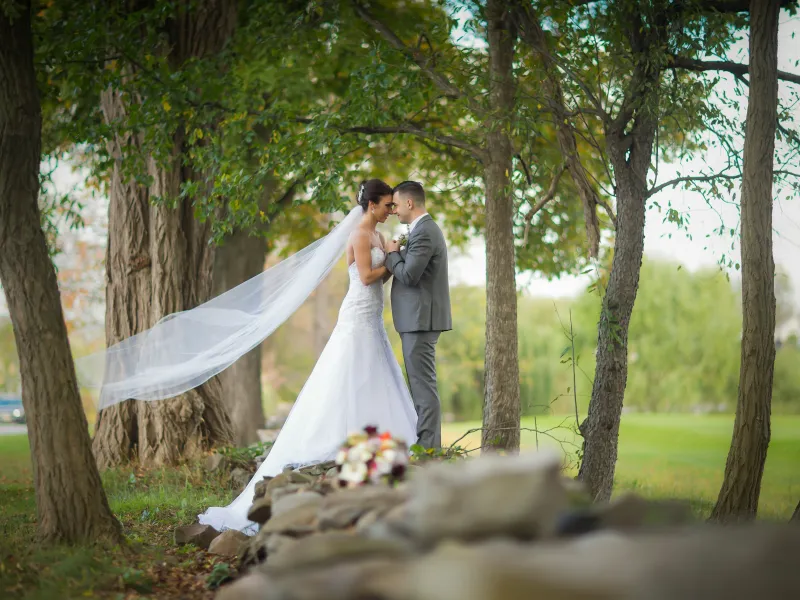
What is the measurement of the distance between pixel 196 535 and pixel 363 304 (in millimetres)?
2271

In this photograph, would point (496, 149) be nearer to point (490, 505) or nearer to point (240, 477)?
point (240, 477)

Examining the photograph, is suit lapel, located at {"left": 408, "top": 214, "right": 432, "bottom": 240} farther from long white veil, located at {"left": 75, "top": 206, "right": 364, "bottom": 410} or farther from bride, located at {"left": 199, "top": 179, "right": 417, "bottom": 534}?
long white veil, located at {"left": 75, "top": 206, "right": 364, "bottom": 410}

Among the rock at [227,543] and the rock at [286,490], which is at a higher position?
the rock at [286,490]

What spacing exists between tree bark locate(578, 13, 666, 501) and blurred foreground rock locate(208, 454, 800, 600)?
11.4 ft

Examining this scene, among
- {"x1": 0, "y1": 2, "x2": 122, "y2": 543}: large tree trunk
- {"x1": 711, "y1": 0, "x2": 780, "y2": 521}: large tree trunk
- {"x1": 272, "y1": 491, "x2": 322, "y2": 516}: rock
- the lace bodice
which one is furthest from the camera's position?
the lace bodice

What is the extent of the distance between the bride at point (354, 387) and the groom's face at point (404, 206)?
0.55 feet

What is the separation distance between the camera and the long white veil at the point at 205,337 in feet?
23.1

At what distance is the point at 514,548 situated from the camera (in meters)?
2.79

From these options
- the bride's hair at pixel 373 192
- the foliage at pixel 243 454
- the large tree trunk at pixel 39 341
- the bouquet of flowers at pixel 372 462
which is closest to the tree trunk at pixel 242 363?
the foliage at pixel 243 454

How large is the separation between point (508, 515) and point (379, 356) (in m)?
3.82

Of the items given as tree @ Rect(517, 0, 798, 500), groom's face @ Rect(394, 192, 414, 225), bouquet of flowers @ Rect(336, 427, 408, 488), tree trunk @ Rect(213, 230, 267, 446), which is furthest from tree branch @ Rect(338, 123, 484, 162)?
bouquet of flowers @ Rect(336, 427, 408, 488)

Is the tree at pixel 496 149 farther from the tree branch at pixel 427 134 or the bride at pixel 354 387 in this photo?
the bride at pixel 354 387

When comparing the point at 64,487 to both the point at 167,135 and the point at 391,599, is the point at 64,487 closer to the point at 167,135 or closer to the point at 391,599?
the point at 391,599

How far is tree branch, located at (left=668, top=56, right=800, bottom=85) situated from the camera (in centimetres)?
718
